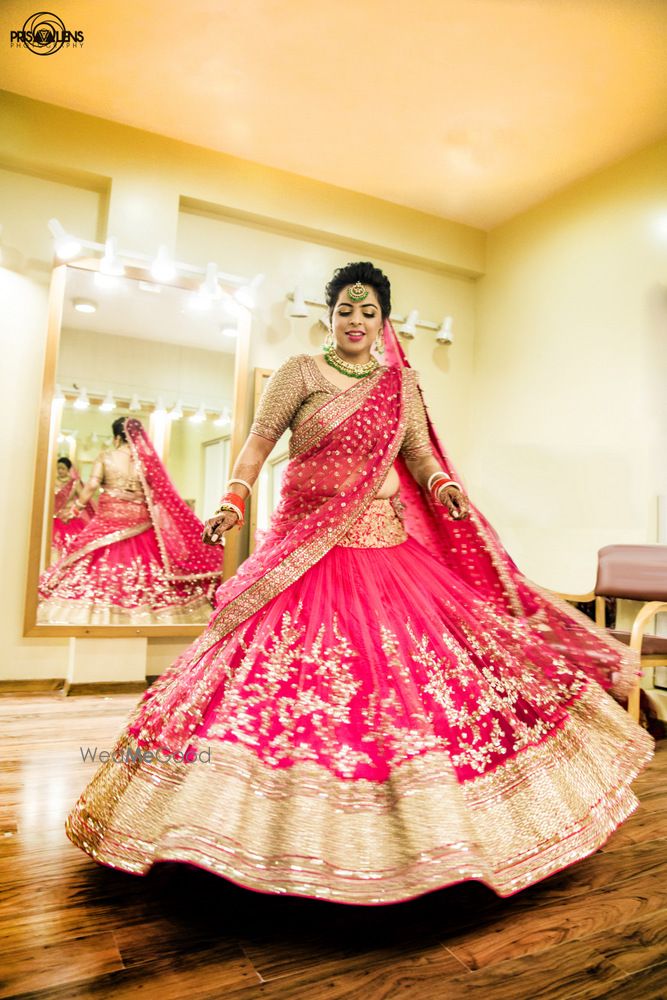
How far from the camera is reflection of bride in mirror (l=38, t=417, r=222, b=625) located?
3.31 m

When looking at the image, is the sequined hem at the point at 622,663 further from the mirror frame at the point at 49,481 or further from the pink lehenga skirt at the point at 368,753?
the mirror frame at the point at 49,481

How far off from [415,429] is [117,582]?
2135 millimetres

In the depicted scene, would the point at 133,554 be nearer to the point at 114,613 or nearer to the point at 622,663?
the point at 114,613

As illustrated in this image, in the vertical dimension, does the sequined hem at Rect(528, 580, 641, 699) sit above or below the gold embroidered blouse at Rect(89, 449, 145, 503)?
below

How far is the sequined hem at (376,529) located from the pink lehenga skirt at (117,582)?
203 centimetres

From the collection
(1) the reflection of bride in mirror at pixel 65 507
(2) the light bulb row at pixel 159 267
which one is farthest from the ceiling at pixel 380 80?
(1) the reflection of bride in mirror at pixel 65 507

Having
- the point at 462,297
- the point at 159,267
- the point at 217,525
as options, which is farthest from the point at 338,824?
the point at 462,297

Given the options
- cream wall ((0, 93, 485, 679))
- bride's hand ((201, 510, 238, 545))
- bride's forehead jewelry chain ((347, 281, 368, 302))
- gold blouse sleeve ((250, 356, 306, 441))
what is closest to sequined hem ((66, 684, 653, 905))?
bride's hand ((201, 510, 238, 545))

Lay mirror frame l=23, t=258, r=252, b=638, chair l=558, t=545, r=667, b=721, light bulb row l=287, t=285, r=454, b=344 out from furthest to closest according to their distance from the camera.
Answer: light bulb row l=287, t=285, r=454, b=344, mirror frame l=23, t=258, r=252, b=638, chair l=558, t=545, r=667, b=721

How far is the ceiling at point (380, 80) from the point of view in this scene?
8.82 ft

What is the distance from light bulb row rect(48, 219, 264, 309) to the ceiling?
698 millimetres

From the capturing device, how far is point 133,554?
11.5 ft

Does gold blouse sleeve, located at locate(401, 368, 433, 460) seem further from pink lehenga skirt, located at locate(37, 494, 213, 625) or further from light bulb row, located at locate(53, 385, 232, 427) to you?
pink lehenga skirt, located at locate(37, 494, 213, 625)

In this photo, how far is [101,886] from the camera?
138 centimetres
